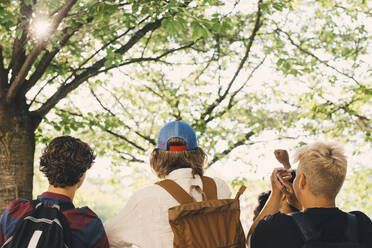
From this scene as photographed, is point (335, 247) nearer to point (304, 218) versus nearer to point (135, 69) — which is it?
point (304, 218)

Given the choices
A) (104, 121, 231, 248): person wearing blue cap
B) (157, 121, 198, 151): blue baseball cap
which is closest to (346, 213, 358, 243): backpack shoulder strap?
(104, 121, 231, 248): person wearing blue cap

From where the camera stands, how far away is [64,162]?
233cm

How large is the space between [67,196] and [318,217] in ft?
→ 4.88

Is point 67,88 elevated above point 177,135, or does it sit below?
above

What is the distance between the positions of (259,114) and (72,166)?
8766 mm

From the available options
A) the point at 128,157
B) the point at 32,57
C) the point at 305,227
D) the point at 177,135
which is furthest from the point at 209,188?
the point at 128,157

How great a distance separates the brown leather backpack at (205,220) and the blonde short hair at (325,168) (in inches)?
22.1

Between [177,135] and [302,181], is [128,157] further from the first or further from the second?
[302,181]

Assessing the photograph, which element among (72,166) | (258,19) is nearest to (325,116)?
(258,19)

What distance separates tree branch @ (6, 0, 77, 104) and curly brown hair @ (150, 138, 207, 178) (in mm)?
1765

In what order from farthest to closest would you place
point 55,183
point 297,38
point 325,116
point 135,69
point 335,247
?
point 135,69 → point 297,38 → point 325,116 → point 55,183 → point 335,247

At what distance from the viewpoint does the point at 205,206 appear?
7.38ft

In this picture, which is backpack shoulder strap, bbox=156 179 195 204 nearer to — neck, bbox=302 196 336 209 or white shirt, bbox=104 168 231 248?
white shirt, bbox=104 168 231 248

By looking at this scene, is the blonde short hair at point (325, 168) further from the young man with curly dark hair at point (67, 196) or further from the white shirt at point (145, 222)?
the young man with curly dark hair at point (67, 196)
